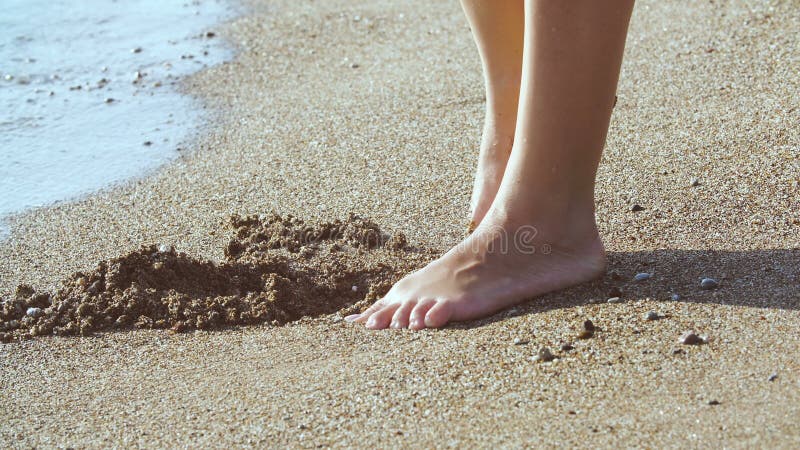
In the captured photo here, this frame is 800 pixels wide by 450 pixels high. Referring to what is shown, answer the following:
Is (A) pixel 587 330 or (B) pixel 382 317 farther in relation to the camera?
(B) pixel 382 317

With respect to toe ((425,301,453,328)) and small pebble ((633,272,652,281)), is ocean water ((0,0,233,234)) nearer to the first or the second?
toe ((425,301,453,328))

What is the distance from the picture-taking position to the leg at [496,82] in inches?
99.2

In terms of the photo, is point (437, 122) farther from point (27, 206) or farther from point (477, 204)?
point (27, 206)

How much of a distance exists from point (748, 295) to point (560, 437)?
686 millimetres

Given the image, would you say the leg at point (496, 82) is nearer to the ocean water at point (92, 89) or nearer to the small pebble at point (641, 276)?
the small pebble at point (641, 276)

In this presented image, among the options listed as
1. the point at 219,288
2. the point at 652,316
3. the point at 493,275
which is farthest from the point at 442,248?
the point at 652,316

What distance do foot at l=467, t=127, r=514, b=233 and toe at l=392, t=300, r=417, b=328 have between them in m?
0.48

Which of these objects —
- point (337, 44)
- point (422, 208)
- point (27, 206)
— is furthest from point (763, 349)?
point (337, 44)

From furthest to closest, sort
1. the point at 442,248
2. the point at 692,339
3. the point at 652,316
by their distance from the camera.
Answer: the point at 442,248 < the point at 652,316 < the point at 692,339

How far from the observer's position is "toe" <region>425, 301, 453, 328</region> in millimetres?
2068

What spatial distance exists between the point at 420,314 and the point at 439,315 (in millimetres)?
46

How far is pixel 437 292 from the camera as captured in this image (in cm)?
214

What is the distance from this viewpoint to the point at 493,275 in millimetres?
2158

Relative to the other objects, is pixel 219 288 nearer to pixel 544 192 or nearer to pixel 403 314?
pixel 403 314
